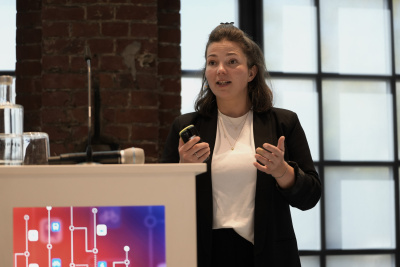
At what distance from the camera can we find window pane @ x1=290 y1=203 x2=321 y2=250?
10.3ft

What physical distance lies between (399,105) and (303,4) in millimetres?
858

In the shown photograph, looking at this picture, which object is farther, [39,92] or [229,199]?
[39,92]

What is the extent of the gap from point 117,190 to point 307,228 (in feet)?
7.40

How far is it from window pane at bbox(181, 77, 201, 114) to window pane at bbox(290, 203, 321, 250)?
2.82 feet

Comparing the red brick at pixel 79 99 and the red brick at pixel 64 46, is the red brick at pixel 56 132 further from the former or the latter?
the red brick at pixel 64 46

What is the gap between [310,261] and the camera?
10.2ft

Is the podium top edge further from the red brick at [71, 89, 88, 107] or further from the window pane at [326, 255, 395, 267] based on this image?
the window pane at [326, 255, 395, 267]

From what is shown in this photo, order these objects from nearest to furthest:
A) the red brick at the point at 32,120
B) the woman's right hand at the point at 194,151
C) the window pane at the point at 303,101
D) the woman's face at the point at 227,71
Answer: the woman's right hand at the point at 194,151 → the woman's face at the point at 227,71 → the red brick at the point at 32,120 → the window pane at the point at 303,101

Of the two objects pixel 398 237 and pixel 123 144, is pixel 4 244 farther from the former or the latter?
pixel 398 237

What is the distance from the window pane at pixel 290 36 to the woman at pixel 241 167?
1276 millimetres

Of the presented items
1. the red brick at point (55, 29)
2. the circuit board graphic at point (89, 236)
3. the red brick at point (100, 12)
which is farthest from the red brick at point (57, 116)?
the circuit board graphic at point (89, 236)

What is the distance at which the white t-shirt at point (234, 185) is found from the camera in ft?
5.55

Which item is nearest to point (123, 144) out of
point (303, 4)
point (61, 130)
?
point (61, 130)

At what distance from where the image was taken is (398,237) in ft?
10.5
